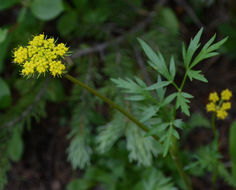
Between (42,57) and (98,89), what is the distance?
134cm

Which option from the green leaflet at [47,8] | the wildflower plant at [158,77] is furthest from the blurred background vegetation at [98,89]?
the wildflower plant at [158,77]

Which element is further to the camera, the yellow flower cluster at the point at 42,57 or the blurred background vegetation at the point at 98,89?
the blurred background vegetation at the point at 98,89

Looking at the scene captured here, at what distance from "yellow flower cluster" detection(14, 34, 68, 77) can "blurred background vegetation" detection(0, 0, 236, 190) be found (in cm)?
90

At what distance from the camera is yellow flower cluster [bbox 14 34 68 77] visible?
1.19 meters

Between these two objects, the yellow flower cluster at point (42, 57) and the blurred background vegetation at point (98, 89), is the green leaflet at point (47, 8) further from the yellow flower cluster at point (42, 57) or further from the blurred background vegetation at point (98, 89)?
the yellow flower cluster at point (42, 57)

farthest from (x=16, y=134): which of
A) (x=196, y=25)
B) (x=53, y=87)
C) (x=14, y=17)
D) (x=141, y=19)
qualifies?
(x=196, y=25)

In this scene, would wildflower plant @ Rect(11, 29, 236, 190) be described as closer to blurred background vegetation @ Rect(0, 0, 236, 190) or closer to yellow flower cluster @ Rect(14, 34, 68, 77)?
yellow flower cluster @ Rect(14, 34, 68, 77)

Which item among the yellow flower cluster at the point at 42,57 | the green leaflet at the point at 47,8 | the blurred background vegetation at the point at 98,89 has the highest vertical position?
the green leaflet at the point at 47,8

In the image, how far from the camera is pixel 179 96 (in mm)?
1384

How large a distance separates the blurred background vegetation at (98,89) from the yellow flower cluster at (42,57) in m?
0.90

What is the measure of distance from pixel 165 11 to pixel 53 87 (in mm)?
1333

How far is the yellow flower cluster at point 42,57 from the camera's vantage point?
1.19 meters

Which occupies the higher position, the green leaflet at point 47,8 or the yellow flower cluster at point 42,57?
the green leaflet at point 47,8

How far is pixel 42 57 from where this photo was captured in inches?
48.8
